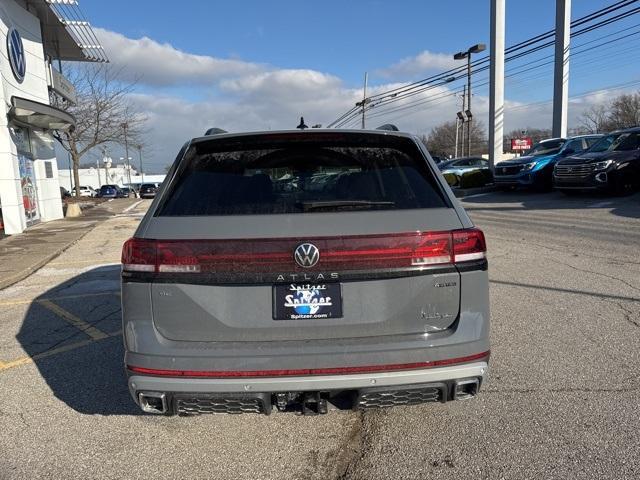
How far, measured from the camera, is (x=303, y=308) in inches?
96.6

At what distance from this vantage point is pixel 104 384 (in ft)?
12.5

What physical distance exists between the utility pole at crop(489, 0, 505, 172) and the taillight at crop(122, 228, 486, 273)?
921 inches

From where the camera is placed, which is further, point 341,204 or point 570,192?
point 570,192

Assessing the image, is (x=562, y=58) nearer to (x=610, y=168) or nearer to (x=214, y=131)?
(x=610, y=168)

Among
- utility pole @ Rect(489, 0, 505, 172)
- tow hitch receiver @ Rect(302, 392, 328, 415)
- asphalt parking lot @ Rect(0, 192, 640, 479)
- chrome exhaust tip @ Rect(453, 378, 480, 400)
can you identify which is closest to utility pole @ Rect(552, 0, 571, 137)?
utility pole @ Rect(489, 0, 505, 172)

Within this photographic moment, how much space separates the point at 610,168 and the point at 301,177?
48.1 ft

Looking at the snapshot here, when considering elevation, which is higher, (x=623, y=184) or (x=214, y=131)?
(x=214, y=131)

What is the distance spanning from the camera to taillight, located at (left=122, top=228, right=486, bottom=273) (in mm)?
2432

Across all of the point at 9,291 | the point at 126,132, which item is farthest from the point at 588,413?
the point at 126,132

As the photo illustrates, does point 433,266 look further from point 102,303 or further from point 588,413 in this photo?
point 102,303

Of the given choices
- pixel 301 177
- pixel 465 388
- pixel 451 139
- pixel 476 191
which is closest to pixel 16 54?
pixel 301 177

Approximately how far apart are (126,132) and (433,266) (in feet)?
109

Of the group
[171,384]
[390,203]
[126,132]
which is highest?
[126,132]

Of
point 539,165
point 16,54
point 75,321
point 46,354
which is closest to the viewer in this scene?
point 46,354
